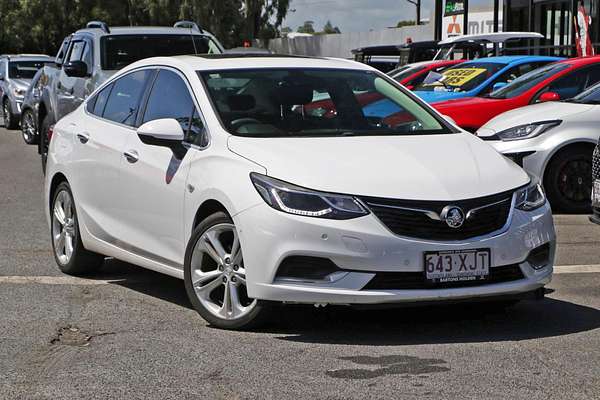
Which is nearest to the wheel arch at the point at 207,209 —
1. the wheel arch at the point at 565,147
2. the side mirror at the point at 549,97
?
the wheel arch at the point at 565,147

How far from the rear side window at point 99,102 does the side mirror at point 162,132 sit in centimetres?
136

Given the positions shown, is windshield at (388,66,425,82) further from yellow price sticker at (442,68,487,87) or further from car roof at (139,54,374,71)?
car roof at (139,54,374,71)

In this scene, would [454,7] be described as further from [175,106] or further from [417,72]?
[175,106]

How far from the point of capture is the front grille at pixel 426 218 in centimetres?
580

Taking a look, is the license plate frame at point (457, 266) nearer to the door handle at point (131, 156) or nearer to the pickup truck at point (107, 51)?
the door handle at point (131, 156)

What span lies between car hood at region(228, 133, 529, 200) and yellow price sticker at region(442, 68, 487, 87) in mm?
10484

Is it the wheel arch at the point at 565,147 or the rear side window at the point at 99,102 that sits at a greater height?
the rear side window at the point at 99,102

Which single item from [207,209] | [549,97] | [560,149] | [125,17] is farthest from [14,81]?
[125,17]

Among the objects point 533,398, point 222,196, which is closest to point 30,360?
point 222,196

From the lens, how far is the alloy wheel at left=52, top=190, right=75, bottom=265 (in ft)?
26.6

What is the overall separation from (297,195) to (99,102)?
9.10ft

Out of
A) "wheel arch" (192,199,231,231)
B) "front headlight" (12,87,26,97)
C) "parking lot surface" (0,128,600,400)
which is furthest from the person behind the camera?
"front headlight" (12,87,26,97)

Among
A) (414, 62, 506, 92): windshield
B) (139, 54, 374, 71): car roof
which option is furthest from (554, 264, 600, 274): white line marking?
(414, 62, 506, 92): windshield

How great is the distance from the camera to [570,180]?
11.4 metres
